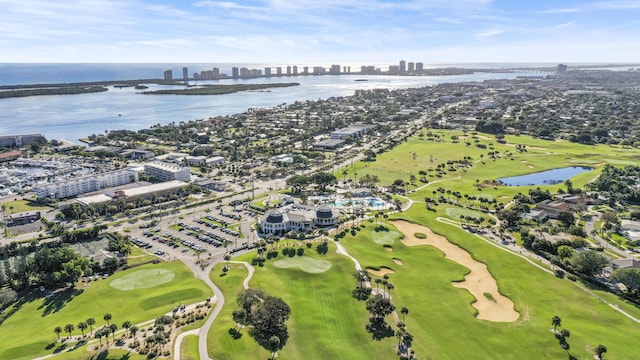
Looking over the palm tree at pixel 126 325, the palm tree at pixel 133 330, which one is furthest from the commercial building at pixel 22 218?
the palm tree at pixel 133 330

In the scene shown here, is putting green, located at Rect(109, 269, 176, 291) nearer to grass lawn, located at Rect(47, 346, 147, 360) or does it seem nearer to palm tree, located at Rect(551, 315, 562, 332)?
grass lawn, located at Rect(47, 346, 147, 360)

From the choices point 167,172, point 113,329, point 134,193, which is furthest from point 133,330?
point 167,172

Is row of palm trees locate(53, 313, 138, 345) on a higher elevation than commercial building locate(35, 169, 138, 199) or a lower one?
lower

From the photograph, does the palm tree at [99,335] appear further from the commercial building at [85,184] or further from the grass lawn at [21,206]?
the commercial building at [85,184]

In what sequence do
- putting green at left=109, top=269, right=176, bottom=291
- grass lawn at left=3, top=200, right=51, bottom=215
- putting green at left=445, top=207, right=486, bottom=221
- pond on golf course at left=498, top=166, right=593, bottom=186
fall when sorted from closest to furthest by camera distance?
putting green at left=109, top=269, right=176, bottom=291 < putting green at left=445, top=207, right=486, bottom=221 < grass lawn at left=3, top=200, right=51, bottom=215 < pond on golf course at left=498, top=166, right=593, bottom=186

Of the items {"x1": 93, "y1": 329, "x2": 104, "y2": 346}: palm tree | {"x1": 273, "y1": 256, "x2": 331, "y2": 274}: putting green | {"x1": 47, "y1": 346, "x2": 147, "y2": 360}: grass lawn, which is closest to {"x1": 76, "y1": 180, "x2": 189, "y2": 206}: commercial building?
{"x1": 273, "y1": 256, "x2": 331, "y2": 274}: putting green
